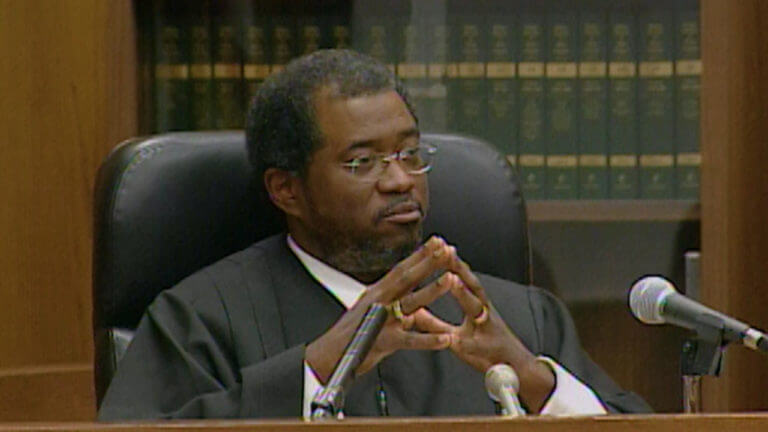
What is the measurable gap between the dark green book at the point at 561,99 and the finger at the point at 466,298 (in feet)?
3.49

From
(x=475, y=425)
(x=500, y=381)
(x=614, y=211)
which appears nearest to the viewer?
(x=475, y=425)

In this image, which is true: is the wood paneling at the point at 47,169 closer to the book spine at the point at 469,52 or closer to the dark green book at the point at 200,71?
the dark green book at the point at 200,71

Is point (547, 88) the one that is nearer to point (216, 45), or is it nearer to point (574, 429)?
point (216, 45)

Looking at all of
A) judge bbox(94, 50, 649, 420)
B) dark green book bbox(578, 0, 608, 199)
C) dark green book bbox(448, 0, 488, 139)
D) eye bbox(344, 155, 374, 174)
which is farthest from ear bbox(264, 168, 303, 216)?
dark green book bbox(578, 0, 608, 199)

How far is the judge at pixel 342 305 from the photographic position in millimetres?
2098

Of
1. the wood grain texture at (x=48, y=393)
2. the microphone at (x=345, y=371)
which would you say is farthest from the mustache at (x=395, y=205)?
the wood grain texture at (x=48, y=393)

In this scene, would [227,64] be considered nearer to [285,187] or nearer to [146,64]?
[146,64]

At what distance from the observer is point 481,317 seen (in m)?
2.17

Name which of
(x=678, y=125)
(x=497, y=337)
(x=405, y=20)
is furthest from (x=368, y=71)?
(x=678, y=125)

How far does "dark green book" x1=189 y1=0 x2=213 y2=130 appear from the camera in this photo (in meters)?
3.16

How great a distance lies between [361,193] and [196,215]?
0.26 meters

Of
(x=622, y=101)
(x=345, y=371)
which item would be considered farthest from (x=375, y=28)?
(x=345, y=371)

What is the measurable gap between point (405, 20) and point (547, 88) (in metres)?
0.33

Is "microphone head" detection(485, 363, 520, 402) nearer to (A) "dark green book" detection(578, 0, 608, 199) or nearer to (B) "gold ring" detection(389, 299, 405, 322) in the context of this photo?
(B) "gold ring" detection(389, 299, 405, 322)
